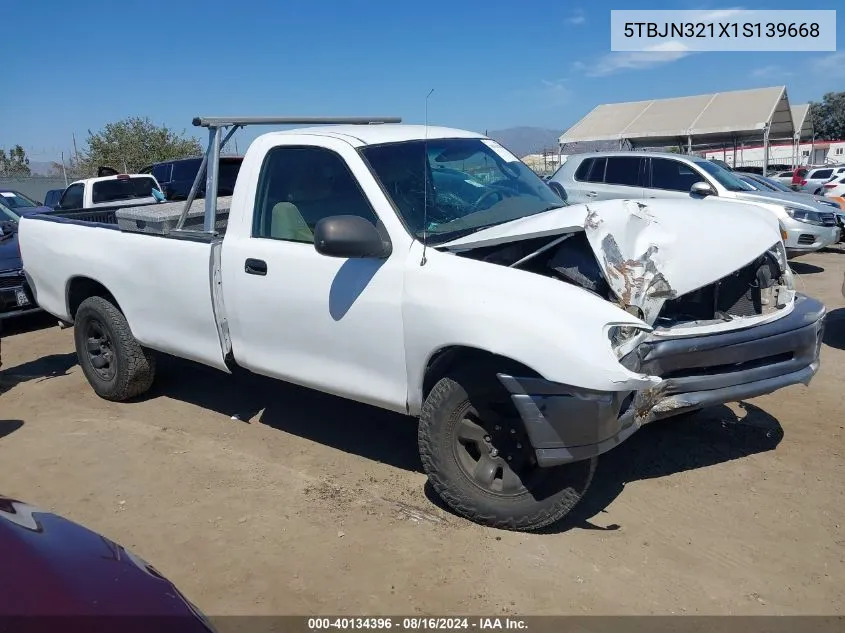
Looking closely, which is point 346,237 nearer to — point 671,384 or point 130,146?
point 671,384

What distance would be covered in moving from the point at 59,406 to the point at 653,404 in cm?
464

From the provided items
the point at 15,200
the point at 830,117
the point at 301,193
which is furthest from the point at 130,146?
the point at 830,117

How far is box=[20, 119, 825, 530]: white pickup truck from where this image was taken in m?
3.17

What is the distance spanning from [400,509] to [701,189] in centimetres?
815

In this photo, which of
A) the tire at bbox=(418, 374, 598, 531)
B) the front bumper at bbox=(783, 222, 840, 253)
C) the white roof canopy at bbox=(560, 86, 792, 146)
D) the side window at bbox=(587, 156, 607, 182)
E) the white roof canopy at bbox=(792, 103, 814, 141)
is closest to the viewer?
the tire at bbox=(418, 374, 598, 531)

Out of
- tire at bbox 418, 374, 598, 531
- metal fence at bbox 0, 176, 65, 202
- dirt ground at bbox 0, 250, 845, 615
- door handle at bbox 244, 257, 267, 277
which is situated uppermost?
metal fence at bbox 0, 176, 65, 202

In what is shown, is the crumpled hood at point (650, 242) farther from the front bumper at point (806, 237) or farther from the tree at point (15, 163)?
the tree at point (15, 163)

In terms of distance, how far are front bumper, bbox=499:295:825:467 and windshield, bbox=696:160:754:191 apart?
8.02m

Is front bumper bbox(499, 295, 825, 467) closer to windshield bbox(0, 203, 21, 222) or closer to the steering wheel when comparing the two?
the steering wheel

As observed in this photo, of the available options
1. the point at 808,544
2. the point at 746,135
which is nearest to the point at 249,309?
the point at 808,544

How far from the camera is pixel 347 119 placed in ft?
18.3

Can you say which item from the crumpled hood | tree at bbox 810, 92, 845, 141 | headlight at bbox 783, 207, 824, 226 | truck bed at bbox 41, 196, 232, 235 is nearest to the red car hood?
the crumpled hood

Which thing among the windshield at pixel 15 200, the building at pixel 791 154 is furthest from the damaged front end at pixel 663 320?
the building at pixel 791 154

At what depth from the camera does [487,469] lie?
3.53 m
